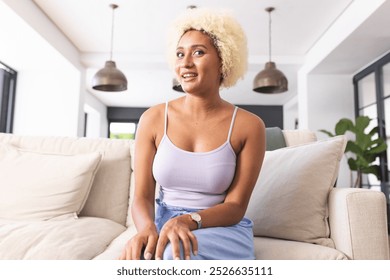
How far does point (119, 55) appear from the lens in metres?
5.81

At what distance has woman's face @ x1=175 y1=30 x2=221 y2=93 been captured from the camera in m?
1.04

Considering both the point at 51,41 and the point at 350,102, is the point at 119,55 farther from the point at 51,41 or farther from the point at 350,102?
the point at 350,102

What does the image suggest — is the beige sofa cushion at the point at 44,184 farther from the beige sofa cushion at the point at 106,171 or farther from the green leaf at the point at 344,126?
the green leaf at the point at 344,126

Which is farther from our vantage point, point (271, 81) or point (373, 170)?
point (373, 170)

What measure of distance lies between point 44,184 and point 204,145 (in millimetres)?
892

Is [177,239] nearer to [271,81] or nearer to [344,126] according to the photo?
[271,81]

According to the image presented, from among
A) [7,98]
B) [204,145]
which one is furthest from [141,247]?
[7,98]

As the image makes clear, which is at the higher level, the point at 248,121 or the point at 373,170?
the point at 248,121

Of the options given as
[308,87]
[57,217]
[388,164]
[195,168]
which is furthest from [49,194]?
[308,87]

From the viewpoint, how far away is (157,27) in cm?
482

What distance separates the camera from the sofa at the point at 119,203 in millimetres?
1108

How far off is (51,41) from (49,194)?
12.4 ft

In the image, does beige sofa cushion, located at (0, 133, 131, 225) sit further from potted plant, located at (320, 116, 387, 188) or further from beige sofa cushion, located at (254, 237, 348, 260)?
potted plant, located at (320, 116, 387, 188)
